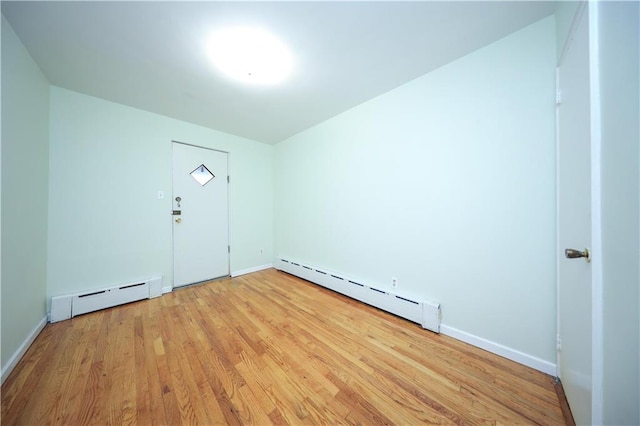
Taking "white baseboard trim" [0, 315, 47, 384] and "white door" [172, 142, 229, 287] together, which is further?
"white door" [172, 142, 229, 287]

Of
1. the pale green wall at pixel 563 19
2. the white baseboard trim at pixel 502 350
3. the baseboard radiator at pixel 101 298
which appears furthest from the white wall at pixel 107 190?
the pale green wall at pixel 563 19

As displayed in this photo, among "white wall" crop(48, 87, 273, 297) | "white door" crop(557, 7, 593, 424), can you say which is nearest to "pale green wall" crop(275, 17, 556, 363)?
"white door" crop(557, 7, 593, 424)

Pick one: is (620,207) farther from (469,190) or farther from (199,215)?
(199,215)

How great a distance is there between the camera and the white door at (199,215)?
290 centimetres

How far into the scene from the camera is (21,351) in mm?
A: 1534

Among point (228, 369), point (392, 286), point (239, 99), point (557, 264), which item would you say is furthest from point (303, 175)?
point (557, 264)

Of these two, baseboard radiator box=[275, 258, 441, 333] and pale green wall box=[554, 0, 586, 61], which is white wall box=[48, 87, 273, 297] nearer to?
baseboard radiator box=[275, 258, 441, 333]

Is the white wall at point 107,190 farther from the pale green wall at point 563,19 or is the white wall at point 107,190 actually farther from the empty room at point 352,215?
the pale green wall at point 563,19

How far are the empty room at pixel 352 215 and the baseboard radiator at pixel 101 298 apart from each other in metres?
0.02

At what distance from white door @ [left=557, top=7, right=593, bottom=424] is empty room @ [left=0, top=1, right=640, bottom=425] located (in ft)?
0.07

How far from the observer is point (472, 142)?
1.67 meters

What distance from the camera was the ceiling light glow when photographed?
1.48m

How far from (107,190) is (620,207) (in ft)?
13.2

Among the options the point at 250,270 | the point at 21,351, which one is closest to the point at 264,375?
the point at 21,351
